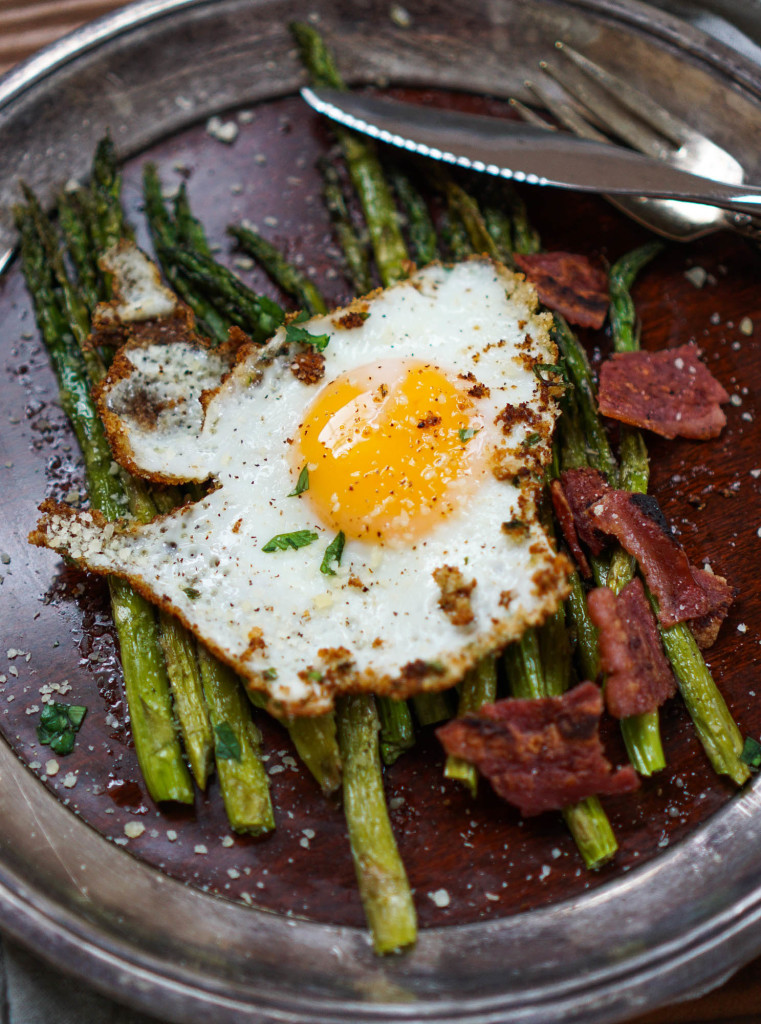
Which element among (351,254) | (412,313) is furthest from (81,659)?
(351,254)

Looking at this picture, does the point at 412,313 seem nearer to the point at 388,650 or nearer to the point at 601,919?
the point at 388,650

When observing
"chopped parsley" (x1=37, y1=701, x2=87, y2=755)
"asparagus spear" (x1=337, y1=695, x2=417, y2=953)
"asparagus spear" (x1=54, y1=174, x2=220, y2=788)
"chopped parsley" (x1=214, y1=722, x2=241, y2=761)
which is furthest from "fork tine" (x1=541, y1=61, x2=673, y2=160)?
"chopped parsley" (x1=37, y1=701, x2=87, y2=755)

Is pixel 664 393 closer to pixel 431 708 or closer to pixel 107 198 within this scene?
pixel 431 708

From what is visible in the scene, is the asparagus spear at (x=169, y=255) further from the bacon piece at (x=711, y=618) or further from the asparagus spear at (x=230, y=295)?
the bacon piece at (x=711, y=618)

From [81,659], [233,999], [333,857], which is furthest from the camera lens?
[81,659]

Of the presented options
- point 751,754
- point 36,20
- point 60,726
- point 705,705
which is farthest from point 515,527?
point 36,20

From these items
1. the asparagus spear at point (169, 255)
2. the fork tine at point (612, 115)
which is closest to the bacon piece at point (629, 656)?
the asparagus spear at point (169, 255)

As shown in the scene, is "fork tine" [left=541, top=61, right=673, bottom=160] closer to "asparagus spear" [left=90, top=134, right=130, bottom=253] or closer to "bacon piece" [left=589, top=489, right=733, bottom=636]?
"bacon piece" [left=589, top=489, right=733, bottom=636]
